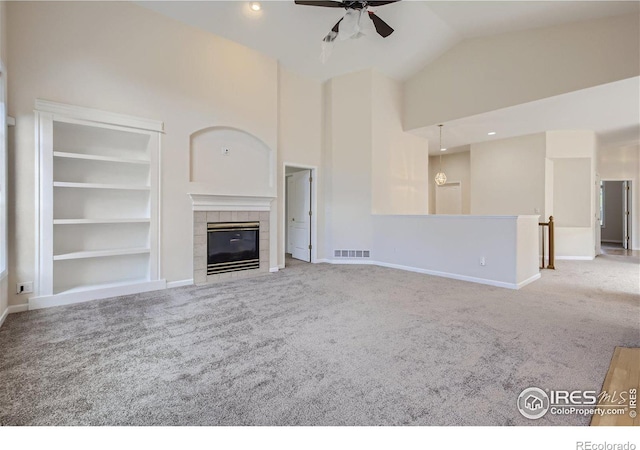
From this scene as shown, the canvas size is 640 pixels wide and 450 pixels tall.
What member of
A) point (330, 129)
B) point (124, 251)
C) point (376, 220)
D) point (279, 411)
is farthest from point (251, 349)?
point (330, 129)

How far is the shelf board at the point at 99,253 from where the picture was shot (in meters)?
3.58

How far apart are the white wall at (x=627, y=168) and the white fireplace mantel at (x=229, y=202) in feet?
31.9

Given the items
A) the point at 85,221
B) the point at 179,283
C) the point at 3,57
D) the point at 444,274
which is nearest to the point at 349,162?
the point at 444,274

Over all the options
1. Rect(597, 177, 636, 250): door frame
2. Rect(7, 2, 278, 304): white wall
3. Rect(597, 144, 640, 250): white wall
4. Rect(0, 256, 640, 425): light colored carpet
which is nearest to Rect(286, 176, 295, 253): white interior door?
Rect(7, 2, 278, 304): white wall

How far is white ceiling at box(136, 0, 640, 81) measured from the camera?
4234 millimetres

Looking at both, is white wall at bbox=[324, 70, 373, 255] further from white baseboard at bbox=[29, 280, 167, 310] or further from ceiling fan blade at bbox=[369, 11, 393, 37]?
white baseboard at bbox=[29, 280, 167, 310]

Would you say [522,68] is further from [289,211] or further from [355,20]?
[289,211]

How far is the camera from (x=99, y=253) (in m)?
3.77

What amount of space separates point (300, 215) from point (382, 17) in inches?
162

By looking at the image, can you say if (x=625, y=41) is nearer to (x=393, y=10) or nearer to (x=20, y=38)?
(x=393, y=10)

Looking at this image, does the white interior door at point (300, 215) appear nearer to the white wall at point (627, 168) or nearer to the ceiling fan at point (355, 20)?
the ceiling fan at point (355, 20)

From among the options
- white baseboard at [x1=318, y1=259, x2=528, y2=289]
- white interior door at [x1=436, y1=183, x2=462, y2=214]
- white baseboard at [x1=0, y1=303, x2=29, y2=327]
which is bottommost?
white baseboard at [x1=0, y1=303, x2=29, y2=327]

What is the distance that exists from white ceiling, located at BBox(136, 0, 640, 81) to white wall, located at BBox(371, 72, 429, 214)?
0.71 metres

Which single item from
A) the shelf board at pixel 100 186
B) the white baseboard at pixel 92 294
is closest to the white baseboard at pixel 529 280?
the white baseboard at pixel 92 294
